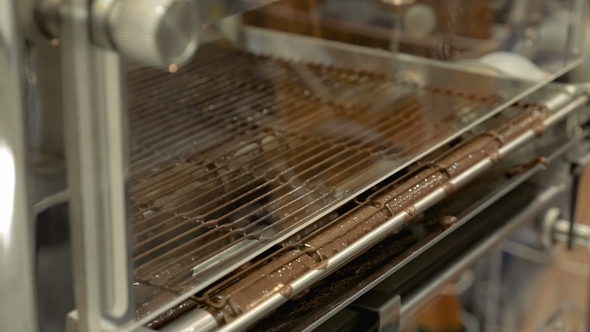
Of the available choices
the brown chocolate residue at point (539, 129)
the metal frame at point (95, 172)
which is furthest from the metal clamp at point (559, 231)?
the metal frame at point (95, 172)

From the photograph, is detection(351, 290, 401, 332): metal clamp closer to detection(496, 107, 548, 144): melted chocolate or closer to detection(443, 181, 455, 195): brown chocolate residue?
detection(443, 181, 455, 195): brown chocolate residue

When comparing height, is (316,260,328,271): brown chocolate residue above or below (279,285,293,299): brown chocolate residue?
above

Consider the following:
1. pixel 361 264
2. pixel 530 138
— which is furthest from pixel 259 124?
pixel 530 138

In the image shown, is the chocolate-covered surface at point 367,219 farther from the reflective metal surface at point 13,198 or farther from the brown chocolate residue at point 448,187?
the reflective metal surface at point 13,198

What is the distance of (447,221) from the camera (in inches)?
26.6

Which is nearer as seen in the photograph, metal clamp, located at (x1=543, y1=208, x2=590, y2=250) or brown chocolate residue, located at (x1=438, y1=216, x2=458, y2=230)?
brown chocolate residue, located at (x1=438, y1=216, x2=458, y2=230)

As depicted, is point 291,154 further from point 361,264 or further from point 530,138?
point 530,138

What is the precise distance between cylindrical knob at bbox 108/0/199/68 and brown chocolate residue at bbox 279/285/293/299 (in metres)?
0.20

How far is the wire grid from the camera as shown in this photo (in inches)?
19.7

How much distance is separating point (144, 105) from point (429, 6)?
341 millimetres

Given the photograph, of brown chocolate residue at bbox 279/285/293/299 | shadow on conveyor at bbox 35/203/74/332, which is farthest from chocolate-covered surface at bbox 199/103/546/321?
shadow on conveyor at bbox 35/203/74/332

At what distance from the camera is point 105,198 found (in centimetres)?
38

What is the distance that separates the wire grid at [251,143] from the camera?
50 centimetres

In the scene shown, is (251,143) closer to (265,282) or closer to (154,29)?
(265,282)
